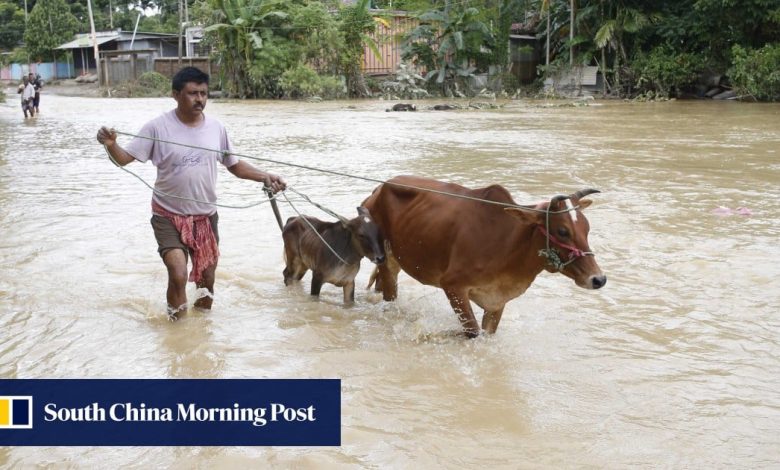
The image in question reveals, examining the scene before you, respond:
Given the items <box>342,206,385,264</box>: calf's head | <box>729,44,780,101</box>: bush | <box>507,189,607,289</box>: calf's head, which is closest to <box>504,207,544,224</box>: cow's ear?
<box>507,189,607,289</box>: calf's head

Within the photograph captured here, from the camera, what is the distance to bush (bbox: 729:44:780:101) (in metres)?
26.8

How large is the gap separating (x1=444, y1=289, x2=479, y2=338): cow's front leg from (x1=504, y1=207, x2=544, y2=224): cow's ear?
62 cm

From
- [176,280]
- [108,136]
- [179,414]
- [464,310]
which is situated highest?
[108,136]

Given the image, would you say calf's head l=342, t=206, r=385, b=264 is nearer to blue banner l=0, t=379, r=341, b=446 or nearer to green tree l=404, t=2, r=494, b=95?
blue banner l=0, t=379, r=341, b=446

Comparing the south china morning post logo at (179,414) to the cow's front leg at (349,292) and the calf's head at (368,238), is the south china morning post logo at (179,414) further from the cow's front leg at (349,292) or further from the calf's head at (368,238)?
the cow's front leg at (349,292)

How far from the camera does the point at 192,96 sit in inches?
186

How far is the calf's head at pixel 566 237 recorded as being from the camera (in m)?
4.21

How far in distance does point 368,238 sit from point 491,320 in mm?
1003

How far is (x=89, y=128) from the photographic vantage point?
20.9m

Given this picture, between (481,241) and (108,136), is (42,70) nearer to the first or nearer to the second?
(108,136)

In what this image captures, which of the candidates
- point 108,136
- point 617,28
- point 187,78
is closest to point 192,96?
point 187,78

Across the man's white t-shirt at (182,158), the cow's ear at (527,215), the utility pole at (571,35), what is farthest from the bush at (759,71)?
the man's white t-shirt at (182,158)

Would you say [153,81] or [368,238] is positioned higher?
[153,81]

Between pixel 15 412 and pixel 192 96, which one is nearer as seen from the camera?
pixel 15 412
